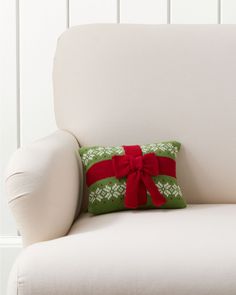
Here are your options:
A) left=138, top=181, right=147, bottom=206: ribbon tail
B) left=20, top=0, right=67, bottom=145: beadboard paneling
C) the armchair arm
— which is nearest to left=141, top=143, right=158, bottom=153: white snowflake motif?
left=138, top=181, right=147, bottom=206: ribbon tail

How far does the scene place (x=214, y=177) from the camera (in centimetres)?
192

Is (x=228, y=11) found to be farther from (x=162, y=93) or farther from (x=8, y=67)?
(x=8, y=67)

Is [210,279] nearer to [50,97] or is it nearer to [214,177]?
[214,177]

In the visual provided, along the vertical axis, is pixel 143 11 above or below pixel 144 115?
above

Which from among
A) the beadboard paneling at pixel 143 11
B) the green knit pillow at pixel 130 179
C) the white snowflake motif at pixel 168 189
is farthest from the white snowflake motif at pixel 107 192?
the beadboard paneling at pixel 143 11

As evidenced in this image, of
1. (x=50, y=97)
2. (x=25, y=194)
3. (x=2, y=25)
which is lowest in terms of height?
(x=25, y=194)

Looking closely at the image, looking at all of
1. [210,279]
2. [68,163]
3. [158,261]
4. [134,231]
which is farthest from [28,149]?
[210,279]

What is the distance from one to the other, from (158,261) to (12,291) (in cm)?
31

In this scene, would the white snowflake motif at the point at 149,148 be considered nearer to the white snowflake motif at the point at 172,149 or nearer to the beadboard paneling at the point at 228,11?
the white snowflake motif at the point at 172,149

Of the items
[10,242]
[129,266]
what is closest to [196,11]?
[10,242]

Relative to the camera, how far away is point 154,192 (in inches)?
68.6

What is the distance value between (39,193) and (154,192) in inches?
15.8

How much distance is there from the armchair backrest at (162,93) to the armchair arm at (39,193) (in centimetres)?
38

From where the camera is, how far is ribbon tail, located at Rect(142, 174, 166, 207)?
5.70 feet
